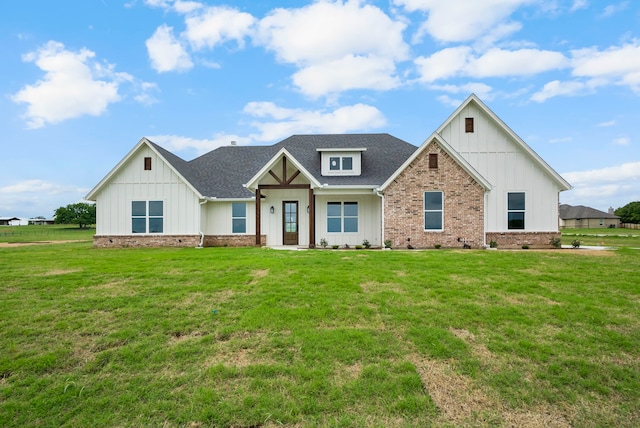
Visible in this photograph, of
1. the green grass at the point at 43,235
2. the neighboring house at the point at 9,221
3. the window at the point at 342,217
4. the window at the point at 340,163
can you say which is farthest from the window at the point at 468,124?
the neighboring house at the point at 9,221

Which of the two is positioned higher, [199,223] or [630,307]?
[199,223]

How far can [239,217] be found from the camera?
61.6 ft

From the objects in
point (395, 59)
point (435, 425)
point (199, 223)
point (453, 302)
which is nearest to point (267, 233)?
point (199, 223)

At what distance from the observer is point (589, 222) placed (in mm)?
72312

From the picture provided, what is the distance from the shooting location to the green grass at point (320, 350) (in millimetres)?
3592

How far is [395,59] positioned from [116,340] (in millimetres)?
18495

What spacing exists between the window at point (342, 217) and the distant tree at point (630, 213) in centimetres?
8133

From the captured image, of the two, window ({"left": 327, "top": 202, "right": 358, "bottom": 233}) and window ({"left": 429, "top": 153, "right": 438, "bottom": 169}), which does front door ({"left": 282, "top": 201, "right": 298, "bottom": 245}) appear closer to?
window ({"left": 327, "top": 202, "right": 358, "bottom": 233})

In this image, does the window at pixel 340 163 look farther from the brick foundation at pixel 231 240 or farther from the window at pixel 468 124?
the window at pixel 468 124

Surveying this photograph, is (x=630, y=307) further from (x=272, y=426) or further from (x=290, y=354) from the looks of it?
(x=272, y=426)

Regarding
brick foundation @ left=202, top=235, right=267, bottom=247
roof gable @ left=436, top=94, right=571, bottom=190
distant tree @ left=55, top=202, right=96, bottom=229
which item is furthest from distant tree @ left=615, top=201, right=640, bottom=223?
distant tree @ left=55, top=202, right=96, bottom=229

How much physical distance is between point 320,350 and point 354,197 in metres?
13.6

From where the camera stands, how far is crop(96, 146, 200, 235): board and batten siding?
17.8 m

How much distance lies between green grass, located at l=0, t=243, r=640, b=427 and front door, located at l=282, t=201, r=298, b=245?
992cm
